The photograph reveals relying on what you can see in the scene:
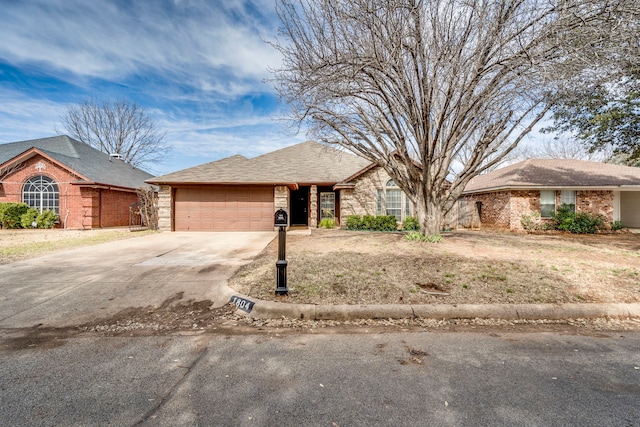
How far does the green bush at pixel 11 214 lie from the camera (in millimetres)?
15375

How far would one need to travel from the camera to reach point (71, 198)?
54.7 ft

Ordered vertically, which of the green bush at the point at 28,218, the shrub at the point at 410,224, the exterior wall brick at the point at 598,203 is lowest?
the shrub at the point at 410,224

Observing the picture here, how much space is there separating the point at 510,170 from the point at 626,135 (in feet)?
24.9

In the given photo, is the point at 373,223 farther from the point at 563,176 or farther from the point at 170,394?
the point at 170,394

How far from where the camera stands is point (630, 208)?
1833 centimetres

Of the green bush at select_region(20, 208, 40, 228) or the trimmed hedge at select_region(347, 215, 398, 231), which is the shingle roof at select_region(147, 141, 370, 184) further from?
the green bush at select_region(20, 208, 40, 228)

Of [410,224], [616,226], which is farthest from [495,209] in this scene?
[410,224]

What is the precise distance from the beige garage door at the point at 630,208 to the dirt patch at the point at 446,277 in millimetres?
15990

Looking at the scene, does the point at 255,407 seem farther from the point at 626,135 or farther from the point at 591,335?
the point at 626,135

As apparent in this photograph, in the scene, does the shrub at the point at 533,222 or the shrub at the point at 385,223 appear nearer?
the shrub at the point at 385,223

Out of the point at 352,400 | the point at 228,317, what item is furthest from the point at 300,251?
the point at 352,400

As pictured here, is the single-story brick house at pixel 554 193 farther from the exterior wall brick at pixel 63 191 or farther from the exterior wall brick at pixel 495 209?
the exterior wall brick at pixel 63 191

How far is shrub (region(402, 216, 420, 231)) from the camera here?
568 inches

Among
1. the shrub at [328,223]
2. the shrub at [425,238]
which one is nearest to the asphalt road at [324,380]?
the shrub at [425,238]
